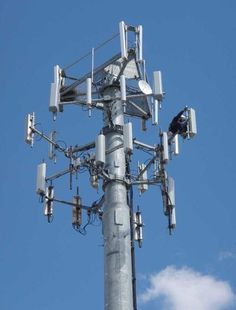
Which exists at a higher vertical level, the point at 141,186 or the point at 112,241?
the point at 141,186

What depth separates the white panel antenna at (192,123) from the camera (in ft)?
73.3

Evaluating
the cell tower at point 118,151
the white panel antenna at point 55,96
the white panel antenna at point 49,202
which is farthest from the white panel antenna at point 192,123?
the white panel antenna at point 49,202

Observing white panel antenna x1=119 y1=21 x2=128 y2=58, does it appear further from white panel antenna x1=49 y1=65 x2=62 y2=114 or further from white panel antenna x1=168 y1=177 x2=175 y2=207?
white panel antenna x1=168 y1=177 x2=175 y2=207

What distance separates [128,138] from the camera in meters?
20.4

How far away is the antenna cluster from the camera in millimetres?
21266

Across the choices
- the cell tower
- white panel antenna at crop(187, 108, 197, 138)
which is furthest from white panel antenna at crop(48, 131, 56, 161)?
white panel antenna at crop(187, 108, 197, 138)

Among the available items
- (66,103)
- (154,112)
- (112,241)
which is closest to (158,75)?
(154,112)

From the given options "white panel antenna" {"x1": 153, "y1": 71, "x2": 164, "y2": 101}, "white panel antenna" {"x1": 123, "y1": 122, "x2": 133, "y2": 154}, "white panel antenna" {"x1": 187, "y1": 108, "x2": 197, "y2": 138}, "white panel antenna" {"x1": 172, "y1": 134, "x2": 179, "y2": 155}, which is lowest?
"white panel antenna" {"x1": 123, "y1": 122, "x2": 133, "y2": 154}

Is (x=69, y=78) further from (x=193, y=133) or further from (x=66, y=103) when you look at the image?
(x=193, y=133)

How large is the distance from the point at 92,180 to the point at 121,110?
7.86ft

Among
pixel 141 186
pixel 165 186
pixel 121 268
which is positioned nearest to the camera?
pixel 121 268

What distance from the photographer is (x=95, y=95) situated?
23328mm

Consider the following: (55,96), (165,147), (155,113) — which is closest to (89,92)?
(55,96)

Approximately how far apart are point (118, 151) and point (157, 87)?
2284mm
